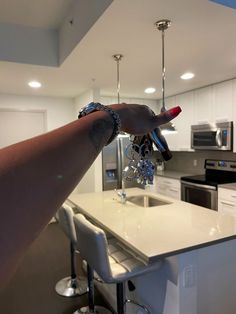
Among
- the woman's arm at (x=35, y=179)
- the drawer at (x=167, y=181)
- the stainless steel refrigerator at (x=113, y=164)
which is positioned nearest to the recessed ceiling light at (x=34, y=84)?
the stainless steel refrigerator at (x=113, y=164)

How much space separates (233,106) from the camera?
3.50 meters

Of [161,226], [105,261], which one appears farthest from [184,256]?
[105,261]

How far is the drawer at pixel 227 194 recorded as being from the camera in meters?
3.10

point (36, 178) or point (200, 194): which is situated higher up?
point (36, 178)

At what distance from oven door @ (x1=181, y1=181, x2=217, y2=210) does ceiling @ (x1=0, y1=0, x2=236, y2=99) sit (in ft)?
5.14

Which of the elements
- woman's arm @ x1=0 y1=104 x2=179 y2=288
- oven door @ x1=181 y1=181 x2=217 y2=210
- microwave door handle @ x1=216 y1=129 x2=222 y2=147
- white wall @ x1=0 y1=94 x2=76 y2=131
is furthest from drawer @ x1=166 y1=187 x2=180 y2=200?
woman's arm @ x1=0 y1=104 x2=179 y2=288

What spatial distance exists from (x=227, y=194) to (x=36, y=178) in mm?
3257

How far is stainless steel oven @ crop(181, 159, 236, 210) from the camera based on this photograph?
3.44m

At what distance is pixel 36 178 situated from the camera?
14.5 inches

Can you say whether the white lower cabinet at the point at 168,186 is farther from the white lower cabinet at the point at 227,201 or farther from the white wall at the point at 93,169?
the white wall at the point at 93,169

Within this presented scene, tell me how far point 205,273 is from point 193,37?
180 centimetres

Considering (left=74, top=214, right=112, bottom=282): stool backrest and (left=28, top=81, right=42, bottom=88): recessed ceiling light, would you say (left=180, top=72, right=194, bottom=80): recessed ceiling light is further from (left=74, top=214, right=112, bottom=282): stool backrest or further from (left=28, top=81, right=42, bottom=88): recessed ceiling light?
(left=74, top=214, right=112, bottom=282): stool backrest

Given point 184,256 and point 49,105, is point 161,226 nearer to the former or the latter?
point 184,256

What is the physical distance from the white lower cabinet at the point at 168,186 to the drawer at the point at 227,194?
905mm
